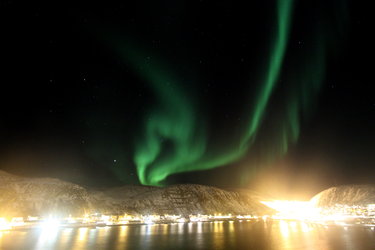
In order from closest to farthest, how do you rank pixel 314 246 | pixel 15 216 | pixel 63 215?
pixel 314 246 → pixel 15 216 → pixel 63 215

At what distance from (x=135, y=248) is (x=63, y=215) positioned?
127 metres

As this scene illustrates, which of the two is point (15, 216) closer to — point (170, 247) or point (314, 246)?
point (170, 247)

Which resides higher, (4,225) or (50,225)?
(50,225)

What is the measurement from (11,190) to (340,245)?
175 meters

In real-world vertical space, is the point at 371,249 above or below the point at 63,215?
below

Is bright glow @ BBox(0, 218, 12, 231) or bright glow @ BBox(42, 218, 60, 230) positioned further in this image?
bright glow @ BBox(42, 218, 60, 230)

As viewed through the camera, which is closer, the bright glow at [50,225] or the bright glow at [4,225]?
the bright glow at [4,225]

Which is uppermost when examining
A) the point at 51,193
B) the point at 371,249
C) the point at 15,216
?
the point at 51,193

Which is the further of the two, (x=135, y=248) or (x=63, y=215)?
(x=63, y=215)

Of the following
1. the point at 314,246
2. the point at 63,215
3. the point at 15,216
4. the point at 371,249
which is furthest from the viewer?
the point at 63,215

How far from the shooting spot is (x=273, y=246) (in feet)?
257

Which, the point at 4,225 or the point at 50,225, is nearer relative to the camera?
the point at 4,225

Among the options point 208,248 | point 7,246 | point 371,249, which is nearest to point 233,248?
point 208,248

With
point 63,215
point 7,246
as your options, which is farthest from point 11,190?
point 7,246
